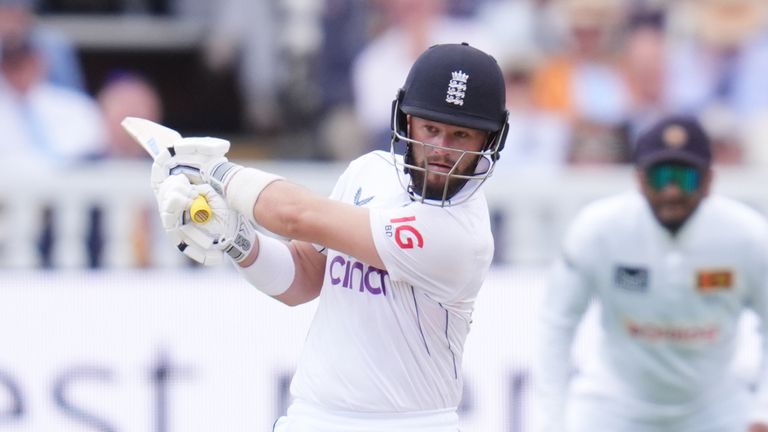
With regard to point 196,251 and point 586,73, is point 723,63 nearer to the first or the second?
point 586,73

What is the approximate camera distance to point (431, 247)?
14.5ft

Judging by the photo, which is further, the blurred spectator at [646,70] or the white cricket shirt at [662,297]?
the blurred spectator at [646,70]

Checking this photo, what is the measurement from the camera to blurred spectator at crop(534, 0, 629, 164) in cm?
1038

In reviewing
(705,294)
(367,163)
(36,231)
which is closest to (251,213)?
(367,163)

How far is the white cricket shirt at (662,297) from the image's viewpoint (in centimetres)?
627

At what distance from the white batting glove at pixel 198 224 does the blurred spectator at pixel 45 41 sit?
18.8ft

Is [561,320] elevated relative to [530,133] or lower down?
elevated

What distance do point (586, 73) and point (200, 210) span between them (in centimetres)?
656

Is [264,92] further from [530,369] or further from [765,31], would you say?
[530,369]

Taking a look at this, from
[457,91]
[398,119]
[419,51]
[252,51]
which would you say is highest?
[457,91]

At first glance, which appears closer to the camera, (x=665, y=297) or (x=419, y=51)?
(x=665, y=297)

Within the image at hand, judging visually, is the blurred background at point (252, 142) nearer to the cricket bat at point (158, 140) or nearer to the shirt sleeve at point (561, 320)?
the shirt sleeve at point (561, 320)

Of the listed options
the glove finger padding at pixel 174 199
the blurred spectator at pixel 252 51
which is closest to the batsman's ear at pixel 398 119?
the glove finger padding at pixel 174 199

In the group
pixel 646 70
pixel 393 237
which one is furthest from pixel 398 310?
pixel 646 70
